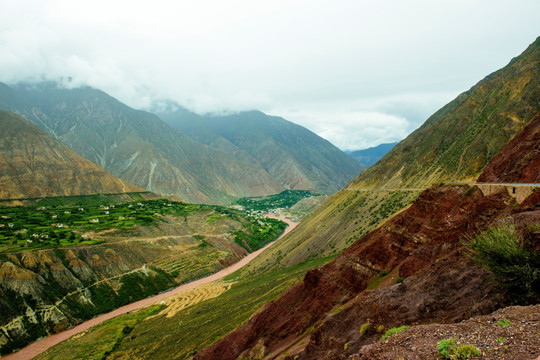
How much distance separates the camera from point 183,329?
1650 inches

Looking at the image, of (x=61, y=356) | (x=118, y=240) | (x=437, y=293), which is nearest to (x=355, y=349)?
(x=437, y=293)

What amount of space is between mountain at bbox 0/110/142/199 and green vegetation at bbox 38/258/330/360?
116 metres

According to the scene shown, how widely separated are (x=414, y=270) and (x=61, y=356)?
47092 mm

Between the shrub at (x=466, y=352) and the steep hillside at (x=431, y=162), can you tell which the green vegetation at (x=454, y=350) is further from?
the steep hillside at (x=431, y=162)

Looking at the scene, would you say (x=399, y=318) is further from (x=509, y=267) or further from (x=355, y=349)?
(x=509, y=267)

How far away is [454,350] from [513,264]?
4.91 m

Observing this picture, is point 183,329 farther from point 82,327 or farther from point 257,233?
point 257,233

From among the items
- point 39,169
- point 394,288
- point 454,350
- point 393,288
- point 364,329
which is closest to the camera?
point 454,350

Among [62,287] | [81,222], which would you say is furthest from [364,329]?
[81,222]

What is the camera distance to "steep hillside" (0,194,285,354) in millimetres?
52969

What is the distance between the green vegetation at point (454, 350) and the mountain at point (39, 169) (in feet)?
535

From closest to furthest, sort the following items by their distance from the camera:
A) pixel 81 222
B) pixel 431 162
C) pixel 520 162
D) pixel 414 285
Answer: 1. pixel 414 285
2. pixel 520 162
3. pixel 431 162
4. pixel 81 222

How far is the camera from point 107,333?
47031 mm

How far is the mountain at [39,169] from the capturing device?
13550 centimetres
